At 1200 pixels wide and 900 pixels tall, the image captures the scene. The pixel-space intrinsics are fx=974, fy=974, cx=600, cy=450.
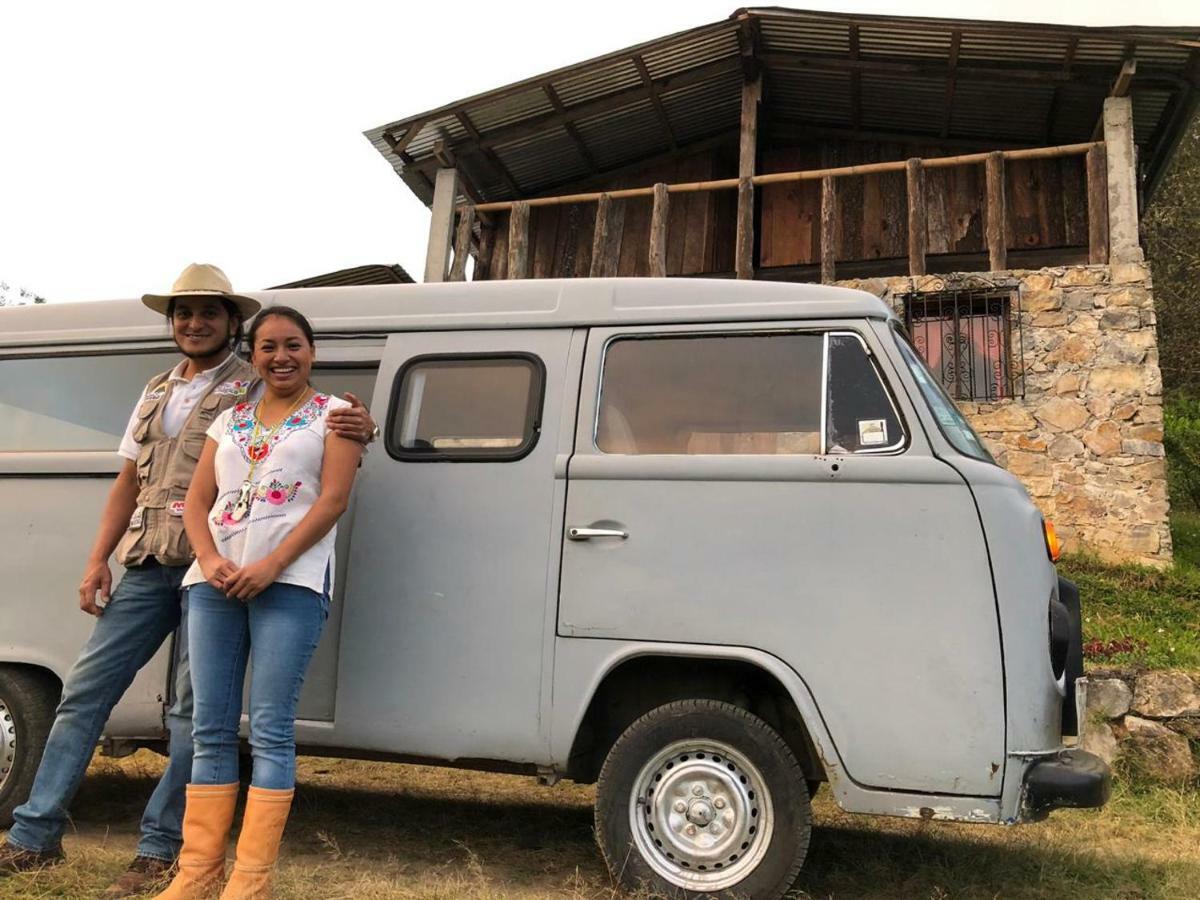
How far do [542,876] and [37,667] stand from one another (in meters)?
2.35

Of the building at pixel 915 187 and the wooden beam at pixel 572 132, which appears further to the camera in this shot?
the wooden beam at pixel 572 132

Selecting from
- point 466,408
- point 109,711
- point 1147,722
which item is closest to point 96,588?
Answer: point 109,711

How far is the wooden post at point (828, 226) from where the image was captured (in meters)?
11.0

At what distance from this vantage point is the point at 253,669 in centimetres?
318

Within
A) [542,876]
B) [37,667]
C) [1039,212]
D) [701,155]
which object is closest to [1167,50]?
[1039,212]

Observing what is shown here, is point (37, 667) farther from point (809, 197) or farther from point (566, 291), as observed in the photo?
point (809, 197)

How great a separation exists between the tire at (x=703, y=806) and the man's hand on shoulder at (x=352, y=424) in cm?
140

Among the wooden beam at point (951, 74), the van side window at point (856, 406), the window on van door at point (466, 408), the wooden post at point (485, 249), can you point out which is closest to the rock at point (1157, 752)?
the van side window at point (856, 406)

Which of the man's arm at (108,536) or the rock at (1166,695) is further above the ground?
the man's arm at (108,536)

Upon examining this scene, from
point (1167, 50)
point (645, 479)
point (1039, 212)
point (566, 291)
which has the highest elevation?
point (1167, 50)

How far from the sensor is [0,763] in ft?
13.4

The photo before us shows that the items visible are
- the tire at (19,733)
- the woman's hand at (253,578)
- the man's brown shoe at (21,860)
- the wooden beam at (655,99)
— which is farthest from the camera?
the wooden beam at (655,99)

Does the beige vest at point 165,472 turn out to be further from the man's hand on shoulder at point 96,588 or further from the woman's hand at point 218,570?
the woman's hand at point 218,570

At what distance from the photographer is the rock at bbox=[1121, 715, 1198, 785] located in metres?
5.73
